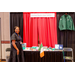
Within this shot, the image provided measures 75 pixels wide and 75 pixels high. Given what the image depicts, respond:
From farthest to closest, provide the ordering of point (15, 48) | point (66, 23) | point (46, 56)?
1. point (66, 23)
2. point (46, 56)
3. point (15, 48)

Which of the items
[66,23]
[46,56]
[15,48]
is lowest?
[46,56]

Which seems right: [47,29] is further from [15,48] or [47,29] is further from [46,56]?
[15,48]

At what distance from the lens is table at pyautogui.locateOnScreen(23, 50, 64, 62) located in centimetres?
288

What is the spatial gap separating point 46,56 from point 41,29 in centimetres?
116

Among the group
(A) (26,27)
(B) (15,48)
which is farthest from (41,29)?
(B) (15,48)

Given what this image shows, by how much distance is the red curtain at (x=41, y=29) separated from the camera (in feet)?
11.2

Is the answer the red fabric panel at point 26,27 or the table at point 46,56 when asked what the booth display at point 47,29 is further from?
the table at point 46,56

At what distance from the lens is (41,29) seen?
3.43 metres

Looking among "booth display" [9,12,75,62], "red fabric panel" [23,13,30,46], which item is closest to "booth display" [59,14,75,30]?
"booth display" [9,12,75,62]

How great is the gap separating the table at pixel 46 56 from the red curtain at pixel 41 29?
60 cm
